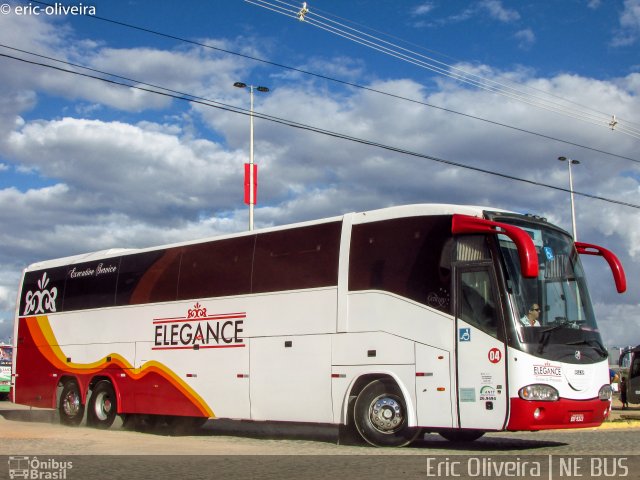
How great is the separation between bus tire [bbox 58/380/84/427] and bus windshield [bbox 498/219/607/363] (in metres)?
10.8

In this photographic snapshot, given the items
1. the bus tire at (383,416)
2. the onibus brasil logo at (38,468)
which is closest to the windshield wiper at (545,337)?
the bus tire at (383,416)

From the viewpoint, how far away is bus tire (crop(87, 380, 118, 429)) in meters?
17.8

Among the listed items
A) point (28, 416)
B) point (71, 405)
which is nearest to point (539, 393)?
point (71, 405)

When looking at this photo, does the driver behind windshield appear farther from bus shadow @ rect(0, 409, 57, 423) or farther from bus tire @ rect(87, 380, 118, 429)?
bus shadow @ rect(0, 409, 57, 423)

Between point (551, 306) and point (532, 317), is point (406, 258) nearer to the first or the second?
point (532, 317)

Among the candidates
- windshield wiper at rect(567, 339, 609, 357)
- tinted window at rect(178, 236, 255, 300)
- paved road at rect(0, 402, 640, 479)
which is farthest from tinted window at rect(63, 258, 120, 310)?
windshield wiper at rect(567, 339, 609, 357)

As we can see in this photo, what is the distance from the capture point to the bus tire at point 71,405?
727 inches

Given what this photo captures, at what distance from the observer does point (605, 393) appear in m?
12.4

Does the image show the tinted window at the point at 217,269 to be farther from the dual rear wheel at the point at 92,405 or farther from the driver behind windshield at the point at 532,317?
the driver behind windshield at the point at 532,317

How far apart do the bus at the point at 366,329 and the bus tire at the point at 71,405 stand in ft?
0.95

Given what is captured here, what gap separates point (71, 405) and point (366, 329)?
878cm

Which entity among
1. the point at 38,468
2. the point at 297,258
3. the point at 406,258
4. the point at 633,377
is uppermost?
the point at 297,258

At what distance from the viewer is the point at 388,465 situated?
10070mm

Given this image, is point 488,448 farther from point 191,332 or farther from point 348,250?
point 191,332
